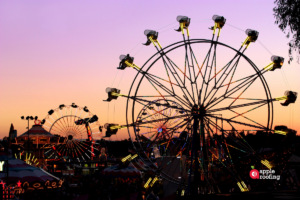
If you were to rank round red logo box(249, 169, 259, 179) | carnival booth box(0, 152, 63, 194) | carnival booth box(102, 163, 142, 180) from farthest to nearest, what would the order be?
carnival booth box(102, 163, 142, 180)
carnival booth box(0, 152, 63, 194)
round red logo box(249, 169, 259, 179)

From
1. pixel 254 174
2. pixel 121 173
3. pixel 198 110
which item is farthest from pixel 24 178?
Answer: pixel 254 174

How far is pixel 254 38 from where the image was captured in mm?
14469

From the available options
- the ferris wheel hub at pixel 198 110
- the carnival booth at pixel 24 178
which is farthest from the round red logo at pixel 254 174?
the carnival booth at pixel 24 178

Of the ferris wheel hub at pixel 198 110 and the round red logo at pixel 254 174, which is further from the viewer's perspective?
the round red logo at pixel 254 174

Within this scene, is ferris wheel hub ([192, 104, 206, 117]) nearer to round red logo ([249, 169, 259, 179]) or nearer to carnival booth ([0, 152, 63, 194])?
round red logo ([249, 169, 259, 179])

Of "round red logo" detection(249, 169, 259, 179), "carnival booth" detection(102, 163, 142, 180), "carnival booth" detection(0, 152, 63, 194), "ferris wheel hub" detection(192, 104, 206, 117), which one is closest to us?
"ferris wheel hub" detection(192, 104, 206, 117)

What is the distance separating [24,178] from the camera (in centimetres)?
2088

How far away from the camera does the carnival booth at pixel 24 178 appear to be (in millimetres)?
20484

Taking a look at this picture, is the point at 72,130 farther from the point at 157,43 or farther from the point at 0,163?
the point at 157,43

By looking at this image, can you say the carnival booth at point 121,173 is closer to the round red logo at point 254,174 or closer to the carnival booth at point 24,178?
the carnival booth at point 24,178

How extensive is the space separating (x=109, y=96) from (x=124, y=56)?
1.84m

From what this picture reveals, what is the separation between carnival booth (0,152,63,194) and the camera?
20.5 metres

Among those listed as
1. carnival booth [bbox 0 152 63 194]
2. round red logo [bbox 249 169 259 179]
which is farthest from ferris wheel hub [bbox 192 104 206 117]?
carnival booth [bbox 0 152 63 194]

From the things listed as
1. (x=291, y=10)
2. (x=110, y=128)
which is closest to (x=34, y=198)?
(x=110, y=128)
